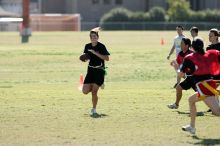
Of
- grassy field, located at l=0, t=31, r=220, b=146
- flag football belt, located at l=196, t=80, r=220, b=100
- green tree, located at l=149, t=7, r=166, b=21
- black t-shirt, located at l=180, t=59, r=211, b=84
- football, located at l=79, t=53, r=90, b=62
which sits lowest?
green tree, located at l=149, t=7, r=166, b=21

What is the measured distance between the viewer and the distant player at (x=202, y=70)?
11164mm

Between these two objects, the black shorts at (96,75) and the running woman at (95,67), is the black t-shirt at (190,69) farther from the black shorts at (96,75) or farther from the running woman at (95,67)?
the black shorts at (96,75)

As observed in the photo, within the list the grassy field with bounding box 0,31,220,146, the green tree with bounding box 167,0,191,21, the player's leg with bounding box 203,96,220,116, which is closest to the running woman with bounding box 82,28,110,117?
the grassy field with bounding box 0,31,220,146

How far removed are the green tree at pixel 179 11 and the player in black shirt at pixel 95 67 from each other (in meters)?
74.7

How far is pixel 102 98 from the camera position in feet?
58.1

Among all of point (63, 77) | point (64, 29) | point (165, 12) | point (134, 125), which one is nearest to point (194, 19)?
point (165, 12)

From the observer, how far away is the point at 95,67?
47.2ft

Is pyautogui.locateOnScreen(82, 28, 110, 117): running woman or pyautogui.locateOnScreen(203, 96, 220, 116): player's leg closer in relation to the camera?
pyautogui.locateOnScreen(203, 96, 220, 116): player's leg

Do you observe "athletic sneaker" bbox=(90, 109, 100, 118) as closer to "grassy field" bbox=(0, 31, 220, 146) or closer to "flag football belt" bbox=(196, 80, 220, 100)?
"grassy field" bbox=(0, 31, 220, 146)

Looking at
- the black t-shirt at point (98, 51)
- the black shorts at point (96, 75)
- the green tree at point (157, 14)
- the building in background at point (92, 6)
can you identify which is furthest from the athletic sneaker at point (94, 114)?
the building in background at point (92, 6)

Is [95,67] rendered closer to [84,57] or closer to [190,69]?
[84,57]

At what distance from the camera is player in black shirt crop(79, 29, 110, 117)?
1418cm

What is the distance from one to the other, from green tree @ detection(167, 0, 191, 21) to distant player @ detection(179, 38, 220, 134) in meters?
77.5

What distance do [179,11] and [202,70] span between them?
78.2 m
